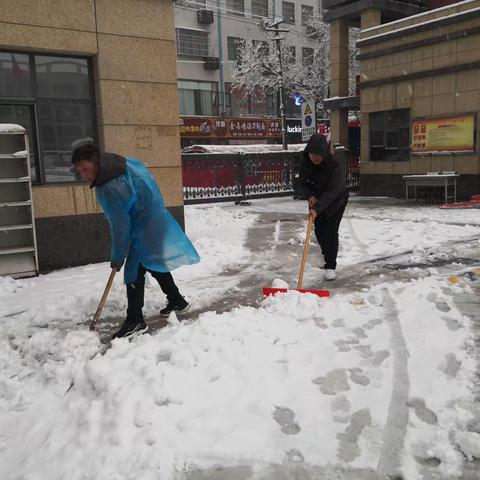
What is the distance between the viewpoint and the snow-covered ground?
8.45ft

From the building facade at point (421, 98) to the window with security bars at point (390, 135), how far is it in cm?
3

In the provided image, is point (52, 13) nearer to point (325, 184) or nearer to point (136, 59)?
point (136, 59)

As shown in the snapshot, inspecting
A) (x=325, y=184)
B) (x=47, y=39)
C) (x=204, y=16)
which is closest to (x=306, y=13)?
(x=204, y=16)

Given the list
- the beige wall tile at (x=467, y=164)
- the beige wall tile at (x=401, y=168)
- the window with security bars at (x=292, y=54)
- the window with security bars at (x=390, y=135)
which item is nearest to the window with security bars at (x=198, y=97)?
the window with security bars at (x=292, y=54)

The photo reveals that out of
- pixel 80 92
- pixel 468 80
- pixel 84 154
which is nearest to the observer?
pixel 84 154

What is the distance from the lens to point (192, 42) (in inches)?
1400

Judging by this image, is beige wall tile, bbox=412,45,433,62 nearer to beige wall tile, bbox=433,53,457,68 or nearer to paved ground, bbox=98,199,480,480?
beige wall tile, bbox=433,53,457,68

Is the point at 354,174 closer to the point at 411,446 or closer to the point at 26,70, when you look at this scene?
the point at 26,70

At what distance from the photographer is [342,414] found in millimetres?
2920

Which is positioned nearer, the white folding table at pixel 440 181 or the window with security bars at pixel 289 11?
the white folding table at pixel 440 181

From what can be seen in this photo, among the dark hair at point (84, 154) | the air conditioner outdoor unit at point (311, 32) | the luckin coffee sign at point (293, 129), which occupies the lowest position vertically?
the dark hair at point (84, 154)

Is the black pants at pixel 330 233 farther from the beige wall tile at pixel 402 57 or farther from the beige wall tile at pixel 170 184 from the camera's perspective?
the beige wall tile at pixel 402 57

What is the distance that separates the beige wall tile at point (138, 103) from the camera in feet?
23.4

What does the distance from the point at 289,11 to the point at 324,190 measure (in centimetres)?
3886
